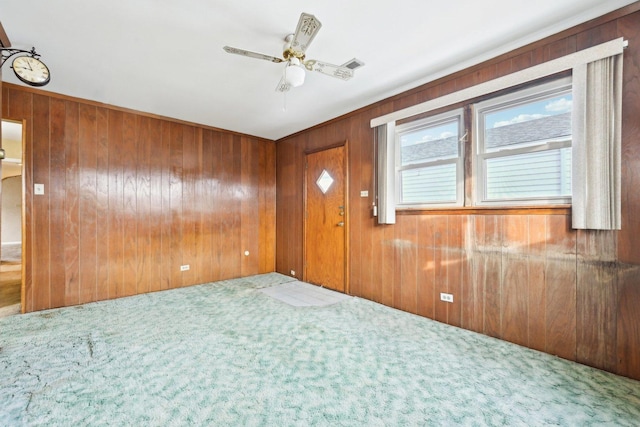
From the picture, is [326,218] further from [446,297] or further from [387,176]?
[446,297]

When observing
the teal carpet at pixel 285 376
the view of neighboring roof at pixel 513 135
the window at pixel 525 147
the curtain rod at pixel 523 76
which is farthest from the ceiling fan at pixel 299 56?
the teal carpet at pixel 285 376

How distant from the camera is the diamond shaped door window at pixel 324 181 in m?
4.34

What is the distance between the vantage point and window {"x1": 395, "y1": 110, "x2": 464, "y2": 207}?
2932 millimetres

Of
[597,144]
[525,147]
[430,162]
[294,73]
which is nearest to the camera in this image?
[597,144]

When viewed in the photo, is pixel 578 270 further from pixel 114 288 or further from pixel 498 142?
pixel 114 288

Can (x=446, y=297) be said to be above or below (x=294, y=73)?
below

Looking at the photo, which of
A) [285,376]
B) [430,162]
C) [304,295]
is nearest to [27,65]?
[285,376]

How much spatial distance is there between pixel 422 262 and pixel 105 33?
361 centimetres

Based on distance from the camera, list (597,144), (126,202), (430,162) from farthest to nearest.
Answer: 1. (126,202)
2. (430,162)
3. (597,144)

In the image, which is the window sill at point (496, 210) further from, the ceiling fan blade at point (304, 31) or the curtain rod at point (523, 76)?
the ceiling fan blade at point (304, 31)

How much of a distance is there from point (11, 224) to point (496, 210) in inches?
524

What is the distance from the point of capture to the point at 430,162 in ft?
10.3

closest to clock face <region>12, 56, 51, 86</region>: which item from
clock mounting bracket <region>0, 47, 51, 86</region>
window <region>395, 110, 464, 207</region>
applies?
clock mounting bracket <region>0, 47, 51, 86</region>

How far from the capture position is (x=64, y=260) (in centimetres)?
347
